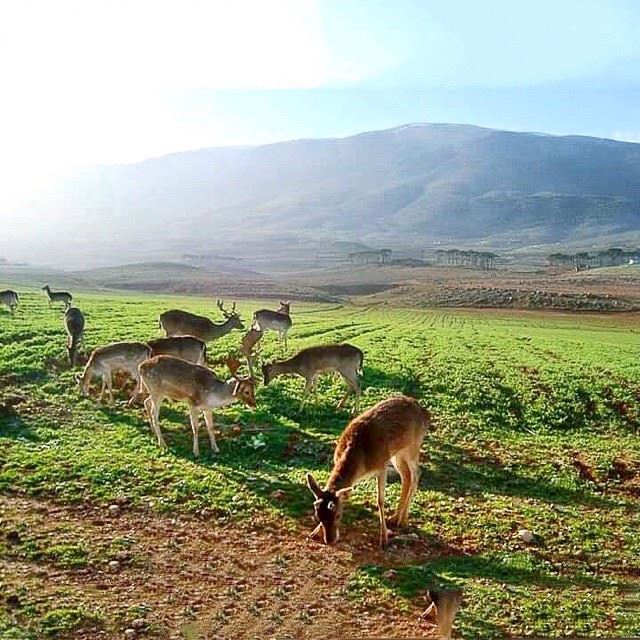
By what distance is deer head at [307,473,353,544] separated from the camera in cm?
1095

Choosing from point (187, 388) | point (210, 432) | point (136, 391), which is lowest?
point (210, 432)

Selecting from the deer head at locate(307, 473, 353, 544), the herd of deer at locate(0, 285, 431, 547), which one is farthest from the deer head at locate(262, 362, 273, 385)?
the deer head at locate(307, 473, 353, 544)

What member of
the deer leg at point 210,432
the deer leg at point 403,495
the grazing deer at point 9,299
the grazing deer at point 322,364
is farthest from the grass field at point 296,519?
the grazing deer at point 9,299

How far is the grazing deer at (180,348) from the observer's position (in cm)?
2056

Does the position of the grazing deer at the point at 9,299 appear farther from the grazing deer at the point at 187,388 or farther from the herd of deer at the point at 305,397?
the grazing deer at the point at 187,388

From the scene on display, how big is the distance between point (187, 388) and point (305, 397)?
5.17 m

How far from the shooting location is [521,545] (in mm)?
12227

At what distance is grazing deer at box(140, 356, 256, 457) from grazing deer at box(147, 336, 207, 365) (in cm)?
362

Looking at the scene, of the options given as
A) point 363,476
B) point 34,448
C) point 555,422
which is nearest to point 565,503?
point 363,476

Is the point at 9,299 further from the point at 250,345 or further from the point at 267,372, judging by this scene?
the point at 267,372

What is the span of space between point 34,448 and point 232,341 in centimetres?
1366

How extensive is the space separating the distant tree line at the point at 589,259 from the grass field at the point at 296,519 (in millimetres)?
149266

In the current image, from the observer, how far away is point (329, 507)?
11016mm

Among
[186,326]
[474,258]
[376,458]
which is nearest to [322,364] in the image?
[186,326]
